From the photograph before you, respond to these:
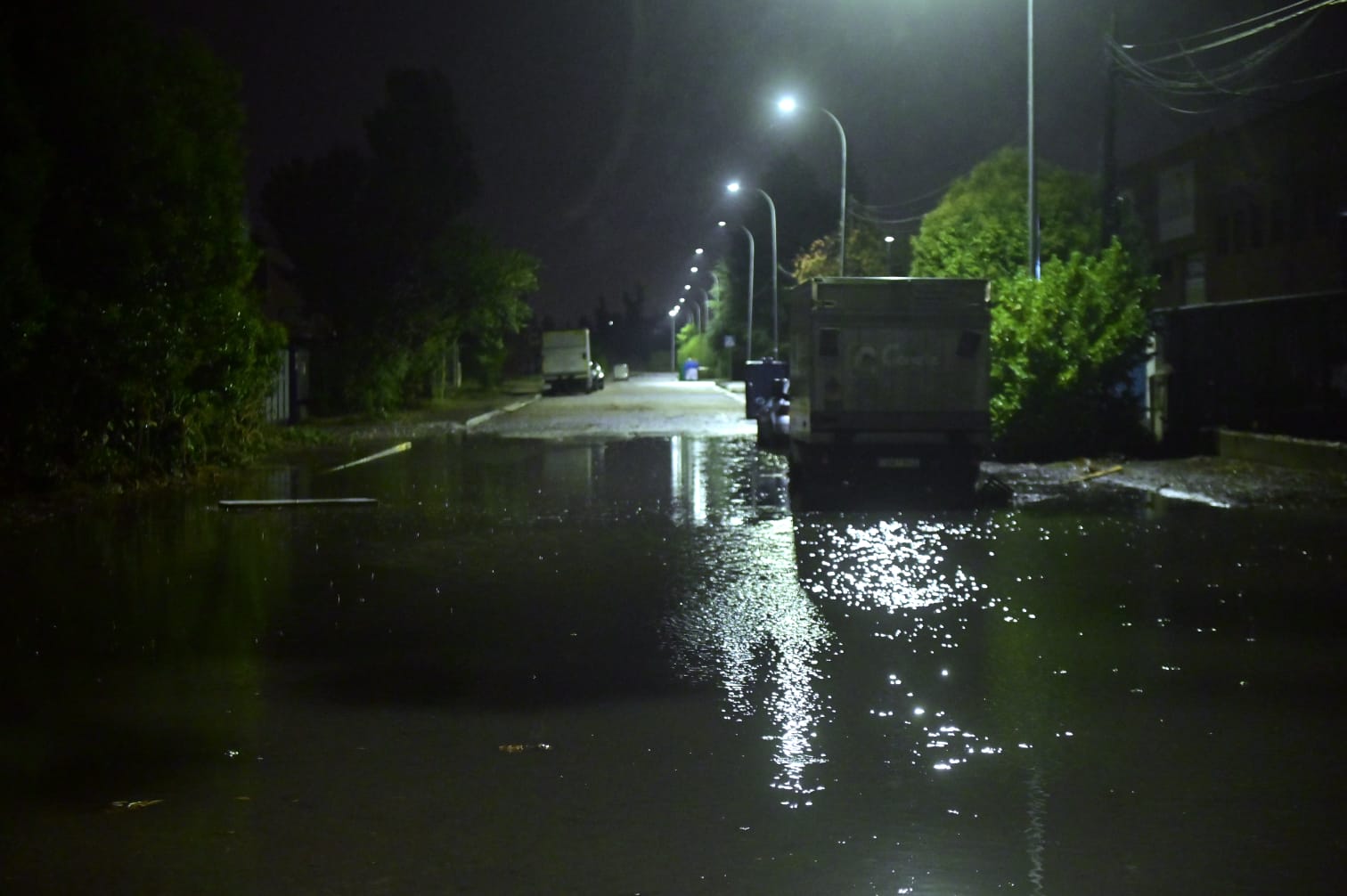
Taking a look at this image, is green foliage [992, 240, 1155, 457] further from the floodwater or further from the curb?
the curb

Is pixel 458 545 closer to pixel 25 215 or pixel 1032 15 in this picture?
pixel 25 215

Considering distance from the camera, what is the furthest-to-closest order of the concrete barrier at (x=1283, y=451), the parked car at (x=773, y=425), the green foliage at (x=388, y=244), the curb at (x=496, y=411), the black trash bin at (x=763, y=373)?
the green foliage at (x=388, y=244)
the curb at (x=496, y=411)
the black trash bin at (x=763, y=373)
the parked car at (x=773, y=425)
the concrete barrier at (x=1283, y=451)

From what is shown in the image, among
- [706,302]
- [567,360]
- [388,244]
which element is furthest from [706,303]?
[388,244]

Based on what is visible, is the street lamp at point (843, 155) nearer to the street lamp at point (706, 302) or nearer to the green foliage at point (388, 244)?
the green foliage at point (388, 244)

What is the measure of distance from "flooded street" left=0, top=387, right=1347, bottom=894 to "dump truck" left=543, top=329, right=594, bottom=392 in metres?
59.3

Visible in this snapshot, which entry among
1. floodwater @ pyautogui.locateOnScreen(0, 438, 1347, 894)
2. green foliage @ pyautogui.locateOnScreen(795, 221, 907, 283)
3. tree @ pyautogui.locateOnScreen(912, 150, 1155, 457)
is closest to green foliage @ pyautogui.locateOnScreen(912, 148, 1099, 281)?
tree @ pyautogui.locateOnScreen(912, 150, 1155, 457)

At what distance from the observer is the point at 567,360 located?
7462cm

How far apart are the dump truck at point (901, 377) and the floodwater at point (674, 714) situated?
13.6 ft

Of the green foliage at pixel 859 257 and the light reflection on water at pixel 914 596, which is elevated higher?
the green foliage at pixel 859 257

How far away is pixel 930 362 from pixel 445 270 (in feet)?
99.6

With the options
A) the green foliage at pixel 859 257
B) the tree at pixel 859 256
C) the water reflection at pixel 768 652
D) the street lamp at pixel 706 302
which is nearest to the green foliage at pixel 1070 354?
the water reflection at pixel 768 652

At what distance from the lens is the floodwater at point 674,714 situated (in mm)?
5445

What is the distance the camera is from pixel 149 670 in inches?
346

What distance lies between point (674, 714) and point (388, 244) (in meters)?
38.6
